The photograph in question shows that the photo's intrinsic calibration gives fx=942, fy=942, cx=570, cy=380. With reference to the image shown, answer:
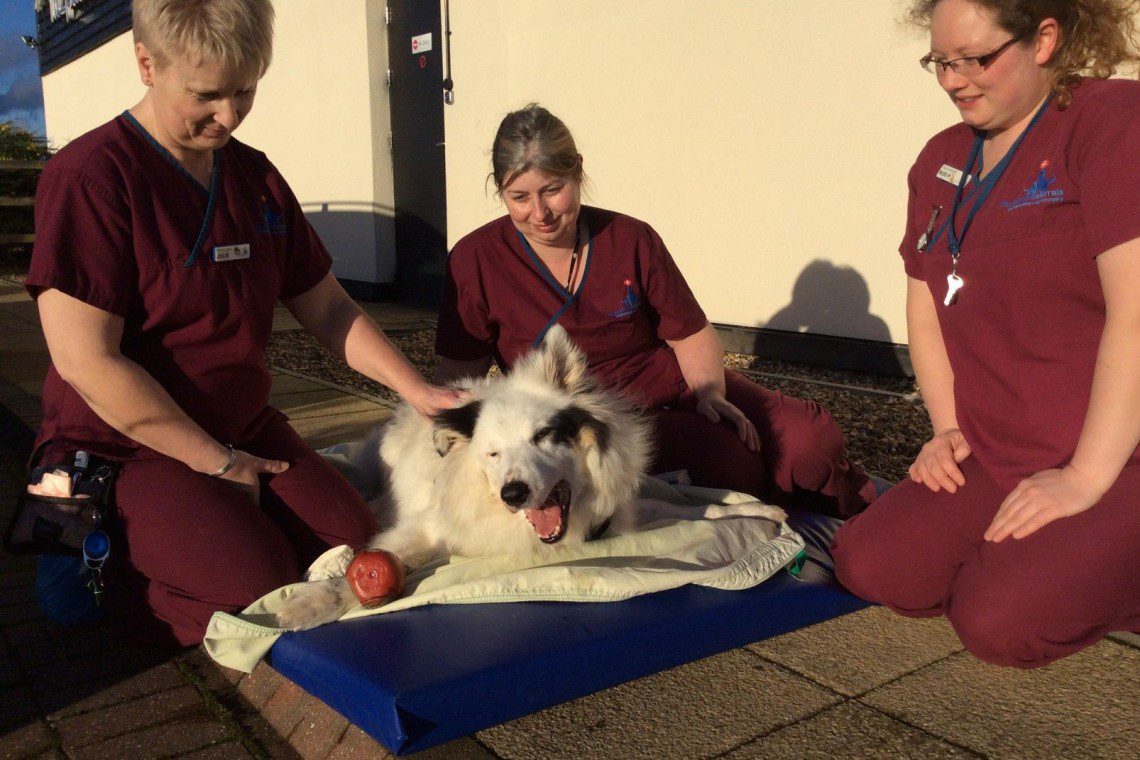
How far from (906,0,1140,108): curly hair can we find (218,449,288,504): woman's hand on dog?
7.44ft

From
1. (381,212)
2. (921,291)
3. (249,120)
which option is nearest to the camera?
(921,291)

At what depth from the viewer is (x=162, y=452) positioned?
262 centimetres

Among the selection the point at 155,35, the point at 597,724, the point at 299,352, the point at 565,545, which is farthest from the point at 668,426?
the point at 299,352

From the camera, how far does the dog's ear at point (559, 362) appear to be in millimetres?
2707

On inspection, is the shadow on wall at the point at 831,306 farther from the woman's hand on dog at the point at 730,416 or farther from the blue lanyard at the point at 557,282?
the blue lanyard at the point at 557,282

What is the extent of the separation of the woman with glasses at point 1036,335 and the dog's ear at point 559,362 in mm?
969

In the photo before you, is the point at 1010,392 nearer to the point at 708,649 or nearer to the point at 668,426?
the point at 708,649

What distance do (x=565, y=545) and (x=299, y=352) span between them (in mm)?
5775

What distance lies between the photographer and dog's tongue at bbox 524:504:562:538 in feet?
8.48

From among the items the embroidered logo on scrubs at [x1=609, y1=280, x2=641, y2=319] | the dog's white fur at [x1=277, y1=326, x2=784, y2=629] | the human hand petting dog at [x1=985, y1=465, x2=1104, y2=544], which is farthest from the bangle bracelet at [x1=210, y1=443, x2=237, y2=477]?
the human hand petting dog at [x1=985, y1=465, x2=1104, y2=544]

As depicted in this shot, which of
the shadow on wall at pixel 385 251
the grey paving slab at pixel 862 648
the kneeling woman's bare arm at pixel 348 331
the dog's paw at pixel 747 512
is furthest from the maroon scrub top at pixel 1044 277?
the shadow on wall at pixel 385 251

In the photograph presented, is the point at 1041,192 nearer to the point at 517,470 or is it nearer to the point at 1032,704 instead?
the point at 1032,704

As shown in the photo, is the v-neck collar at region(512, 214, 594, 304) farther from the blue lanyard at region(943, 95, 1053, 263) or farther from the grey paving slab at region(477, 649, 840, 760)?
the grey paving slab at region(477, 649, 840, 760)

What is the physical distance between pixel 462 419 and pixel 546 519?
0.37m
